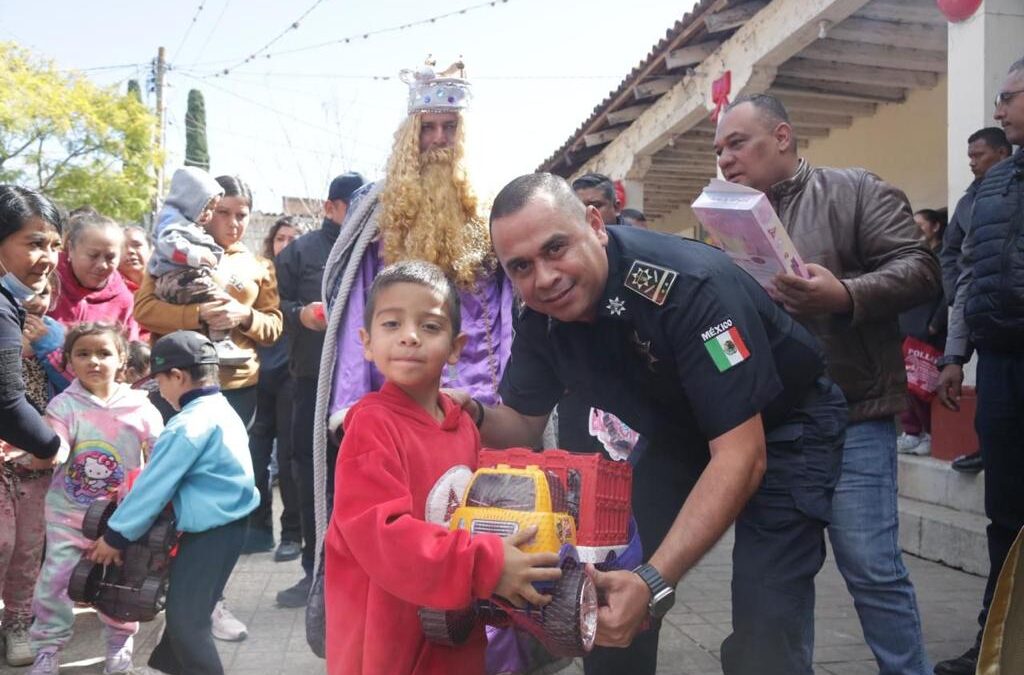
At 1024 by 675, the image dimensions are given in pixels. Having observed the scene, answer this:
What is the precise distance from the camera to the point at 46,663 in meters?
3.69

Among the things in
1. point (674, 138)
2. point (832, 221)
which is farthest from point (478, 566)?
point (674, 138)

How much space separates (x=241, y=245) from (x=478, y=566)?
339cm

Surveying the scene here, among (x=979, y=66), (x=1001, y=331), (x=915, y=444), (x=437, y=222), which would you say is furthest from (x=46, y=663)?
(x=979, y=66)

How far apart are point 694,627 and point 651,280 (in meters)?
2.65

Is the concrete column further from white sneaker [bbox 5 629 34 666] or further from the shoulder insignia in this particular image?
white sneaker [bbox 5 629 34 666]

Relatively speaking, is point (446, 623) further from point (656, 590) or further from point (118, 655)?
point (118, 655)

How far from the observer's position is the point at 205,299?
14.0 feet

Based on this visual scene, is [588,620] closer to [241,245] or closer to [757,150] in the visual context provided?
[757,150]

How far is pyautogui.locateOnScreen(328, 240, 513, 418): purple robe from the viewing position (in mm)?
3158

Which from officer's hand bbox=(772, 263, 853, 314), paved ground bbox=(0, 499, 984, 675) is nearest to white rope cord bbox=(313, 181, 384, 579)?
paved ground bbox=(0, 499, 984, 675)

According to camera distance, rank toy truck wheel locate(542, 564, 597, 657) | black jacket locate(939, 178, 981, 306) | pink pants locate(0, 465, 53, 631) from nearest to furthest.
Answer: toy truck wheel locate(542, 564, 597, 657)
pink pants locate(0, 465, 53, 631)
black jacket locate(939, 178, 981, 306)

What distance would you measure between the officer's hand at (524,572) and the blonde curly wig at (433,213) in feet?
4.99

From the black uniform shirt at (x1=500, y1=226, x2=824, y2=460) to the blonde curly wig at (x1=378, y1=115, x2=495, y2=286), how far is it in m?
0.61

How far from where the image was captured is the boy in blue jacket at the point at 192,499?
3.20m
